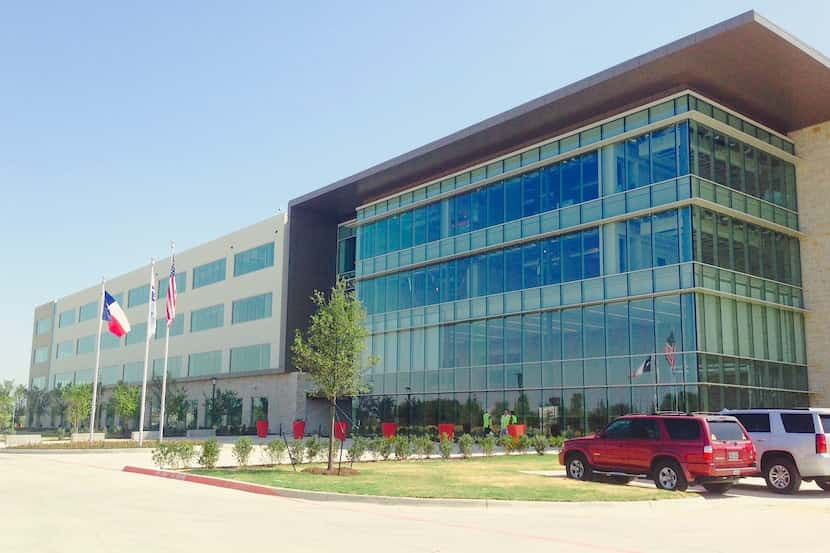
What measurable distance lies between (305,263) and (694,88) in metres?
31.1

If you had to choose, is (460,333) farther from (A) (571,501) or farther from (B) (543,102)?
(A) (571,501)

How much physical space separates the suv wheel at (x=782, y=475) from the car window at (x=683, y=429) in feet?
9.47

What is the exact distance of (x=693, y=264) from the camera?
3291cm

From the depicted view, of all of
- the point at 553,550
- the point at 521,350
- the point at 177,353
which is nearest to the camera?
the point at 553,550

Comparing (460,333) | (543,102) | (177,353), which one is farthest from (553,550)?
(177,353)

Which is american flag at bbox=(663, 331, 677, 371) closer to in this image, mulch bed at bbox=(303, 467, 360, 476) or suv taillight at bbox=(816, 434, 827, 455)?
suv taillight at bbox=(816, 434, 827, 455)

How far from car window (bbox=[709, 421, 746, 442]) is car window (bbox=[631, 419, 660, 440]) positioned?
1.34 meters

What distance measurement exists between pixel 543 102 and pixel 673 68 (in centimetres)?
602

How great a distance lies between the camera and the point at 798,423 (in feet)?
64.2

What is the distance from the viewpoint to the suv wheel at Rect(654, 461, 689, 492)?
1861 cm

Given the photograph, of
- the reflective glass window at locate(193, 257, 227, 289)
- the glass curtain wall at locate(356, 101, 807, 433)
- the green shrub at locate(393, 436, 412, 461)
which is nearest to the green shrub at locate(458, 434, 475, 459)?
the green shrub at locate(393, 436, 412, 461)

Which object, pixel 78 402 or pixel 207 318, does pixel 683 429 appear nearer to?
pixel 78 402

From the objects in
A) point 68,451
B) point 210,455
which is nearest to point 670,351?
point 210,455

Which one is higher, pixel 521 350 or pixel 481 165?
pixel 481 165
